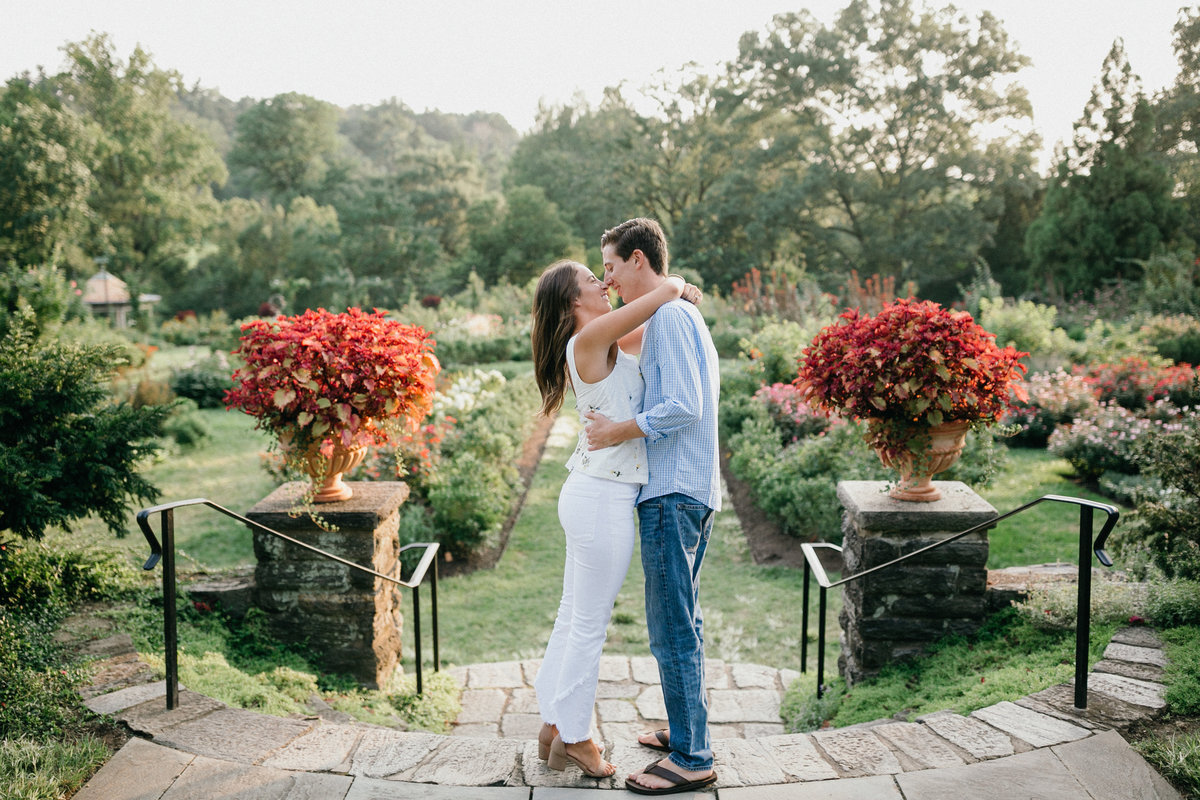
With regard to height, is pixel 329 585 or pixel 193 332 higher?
pixel 193 332

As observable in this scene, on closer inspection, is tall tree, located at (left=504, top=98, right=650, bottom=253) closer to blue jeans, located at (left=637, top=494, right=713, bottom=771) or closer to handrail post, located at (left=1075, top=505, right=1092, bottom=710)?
handrail post, located at (left=1075, top=505, right=1092, bottom=710)

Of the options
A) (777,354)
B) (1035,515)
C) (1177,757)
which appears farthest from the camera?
(777,354)

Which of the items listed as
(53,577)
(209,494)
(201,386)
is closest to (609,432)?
(53,577)

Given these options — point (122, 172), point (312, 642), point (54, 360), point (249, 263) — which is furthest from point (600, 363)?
point (122, 172)

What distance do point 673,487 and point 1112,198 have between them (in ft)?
67.5

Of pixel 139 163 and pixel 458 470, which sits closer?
pixel 458 470

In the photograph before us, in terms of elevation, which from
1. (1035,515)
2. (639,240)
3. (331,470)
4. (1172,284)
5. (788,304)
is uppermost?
(1172,284)

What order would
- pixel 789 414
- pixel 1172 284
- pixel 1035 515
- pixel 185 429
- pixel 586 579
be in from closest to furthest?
pixel 586 579, pixel 1035 515, pixel 789 414, pixel 185 429, pixel 1172 284

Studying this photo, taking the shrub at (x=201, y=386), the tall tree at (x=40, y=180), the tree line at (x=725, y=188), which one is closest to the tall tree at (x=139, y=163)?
the tree line at (x=725, y=188)

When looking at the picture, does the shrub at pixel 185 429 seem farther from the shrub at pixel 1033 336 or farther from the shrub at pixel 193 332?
the shrub at pixel 193 332

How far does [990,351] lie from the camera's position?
11.1 feet

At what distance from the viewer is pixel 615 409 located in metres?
2.33

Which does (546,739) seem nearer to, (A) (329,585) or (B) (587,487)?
(B) (587,487)

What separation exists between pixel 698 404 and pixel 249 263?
29.6 meters
